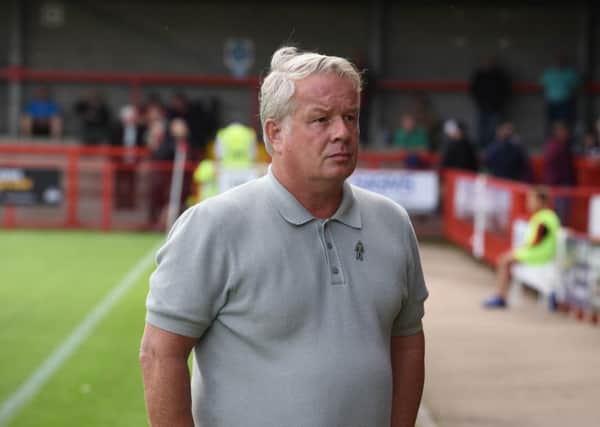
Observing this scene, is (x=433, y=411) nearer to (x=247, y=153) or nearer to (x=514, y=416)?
(x=514, y=416)

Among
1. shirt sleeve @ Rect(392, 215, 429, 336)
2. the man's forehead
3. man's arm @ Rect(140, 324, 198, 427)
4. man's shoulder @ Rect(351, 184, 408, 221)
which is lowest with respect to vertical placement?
man's arm @ Rect(140, 324, 198, 427)

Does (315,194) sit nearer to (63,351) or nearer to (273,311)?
(273,311)

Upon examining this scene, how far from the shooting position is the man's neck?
3520 millimetres

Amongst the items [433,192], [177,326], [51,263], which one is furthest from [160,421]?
[433,192]

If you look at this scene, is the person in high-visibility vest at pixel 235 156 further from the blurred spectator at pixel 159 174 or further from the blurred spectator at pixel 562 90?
the blurred spectator at pixel 562 90

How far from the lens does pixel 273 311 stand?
134 inches

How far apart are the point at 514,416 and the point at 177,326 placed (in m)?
5.56

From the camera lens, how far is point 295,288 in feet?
11.2

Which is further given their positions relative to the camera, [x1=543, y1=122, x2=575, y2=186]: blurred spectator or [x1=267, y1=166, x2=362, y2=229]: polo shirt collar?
[x1=543, y1=122, x2=575, y2=186]: blurred spectator

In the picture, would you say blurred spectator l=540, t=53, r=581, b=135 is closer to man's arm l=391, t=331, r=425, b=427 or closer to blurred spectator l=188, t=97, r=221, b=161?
blurred spectator l=188, t=97, r=221, b=161

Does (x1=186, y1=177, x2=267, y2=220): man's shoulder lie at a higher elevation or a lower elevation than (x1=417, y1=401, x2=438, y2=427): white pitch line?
higher

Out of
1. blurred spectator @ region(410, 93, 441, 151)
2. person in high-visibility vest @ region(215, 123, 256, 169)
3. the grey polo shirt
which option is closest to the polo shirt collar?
the grey polo shirt

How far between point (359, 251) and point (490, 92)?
28414 millimetres

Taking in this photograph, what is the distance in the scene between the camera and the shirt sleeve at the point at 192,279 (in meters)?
3.39
